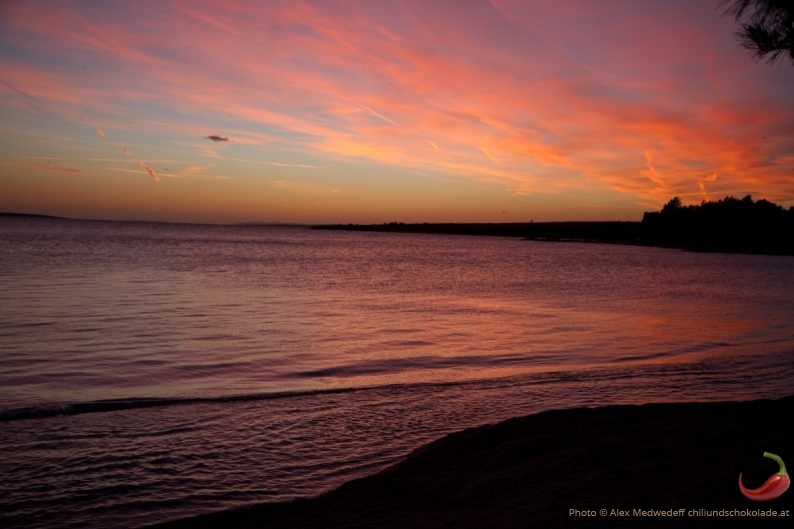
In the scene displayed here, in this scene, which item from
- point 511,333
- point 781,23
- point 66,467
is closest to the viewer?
point 66,467

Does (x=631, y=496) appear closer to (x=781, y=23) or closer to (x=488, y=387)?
(x=488, y=387)

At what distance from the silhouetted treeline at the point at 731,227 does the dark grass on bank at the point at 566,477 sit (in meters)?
119

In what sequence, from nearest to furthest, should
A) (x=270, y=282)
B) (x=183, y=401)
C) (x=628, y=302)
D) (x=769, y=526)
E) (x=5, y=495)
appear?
(x=769, y=526) < (x=5, y=495) < (x=183, y=401) < (x=628, y=302) < (x=270, y=282)

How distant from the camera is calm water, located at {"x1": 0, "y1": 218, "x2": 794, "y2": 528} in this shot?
691 cm

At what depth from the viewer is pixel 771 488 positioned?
5148 millimetres

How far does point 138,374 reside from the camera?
12367 mm

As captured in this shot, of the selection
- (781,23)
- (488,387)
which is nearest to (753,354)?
(488,387)

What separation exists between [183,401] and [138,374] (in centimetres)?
273

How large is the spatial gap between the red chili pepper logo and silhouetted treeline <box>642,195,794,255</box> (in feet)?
395

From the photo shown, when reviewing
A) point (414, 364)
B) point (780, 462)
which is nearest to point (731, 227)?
point (414, 364)

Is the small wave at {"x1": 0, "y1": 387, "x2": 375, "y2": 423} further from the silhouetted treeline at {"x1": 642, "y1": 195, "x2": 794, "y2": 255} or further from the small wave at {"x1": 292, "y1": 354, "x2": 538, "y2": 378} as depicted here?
the silhouetted treeline at {"x1": 642, "y1": 195, "x2": 794, "y2": 255}

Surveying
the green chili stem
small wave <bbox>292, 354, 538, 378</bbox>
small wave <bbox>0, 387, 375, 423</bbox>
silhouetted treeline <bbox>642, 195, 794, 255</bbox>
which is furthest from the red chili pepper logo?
silhouetted treeline <bbox>642, 195, 794, 255</bbox>

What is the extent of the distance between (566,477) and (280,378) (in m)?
7.73

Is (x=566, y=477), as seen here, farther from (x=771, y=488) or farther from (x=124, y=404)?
(x=124, y=404)
